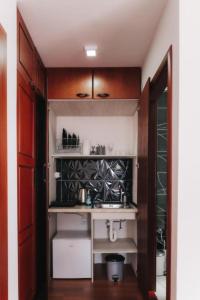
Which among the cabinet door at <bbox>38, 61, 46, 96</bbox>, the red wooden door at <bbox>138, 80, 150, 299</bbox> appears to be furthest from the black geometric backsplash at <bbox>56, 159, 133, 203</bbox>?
the cabinet door at <bbox>38, 61, 46, 96</bbox>

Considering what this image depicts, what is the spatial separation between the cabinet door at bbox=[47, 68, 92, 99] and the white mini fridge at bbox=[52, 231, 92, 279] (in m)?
1.75

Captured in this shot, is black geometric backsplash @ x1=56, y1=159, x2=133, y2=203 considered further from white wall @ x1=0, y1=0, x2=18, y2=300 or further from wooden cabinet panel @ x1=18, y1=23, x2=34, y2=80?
white wall @ x1=0, y1=0, x2=18, y2=300

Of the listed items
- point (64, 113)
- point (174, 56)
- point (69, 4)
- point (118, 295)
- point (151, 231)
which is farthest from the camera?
point (64, 113)

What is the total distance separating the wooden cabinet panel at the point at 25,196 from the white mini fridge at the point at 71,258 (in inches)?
35.6

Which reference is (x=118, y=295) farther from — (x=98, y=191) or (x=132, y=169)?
(x=132, y=169)

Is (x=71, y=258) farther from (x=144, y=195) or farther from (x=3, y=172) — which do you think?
(x=3, y=172)

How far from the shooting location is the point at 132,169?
148 inches

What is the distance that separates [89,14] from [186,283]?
194 centimetres

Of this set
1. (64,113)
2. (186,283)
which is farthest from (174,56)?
(64,113)

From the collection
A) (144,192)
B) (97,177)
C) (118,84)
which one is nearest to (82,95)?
(118,84)

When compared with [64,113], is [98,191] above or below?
below

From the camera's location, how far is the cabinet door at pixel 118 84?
322cm

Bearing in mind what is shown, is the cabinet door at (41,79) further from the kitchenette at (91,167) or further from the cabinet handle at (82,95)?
the cabinet handle at (82,95)

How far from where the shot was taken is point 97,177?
3770 mm
